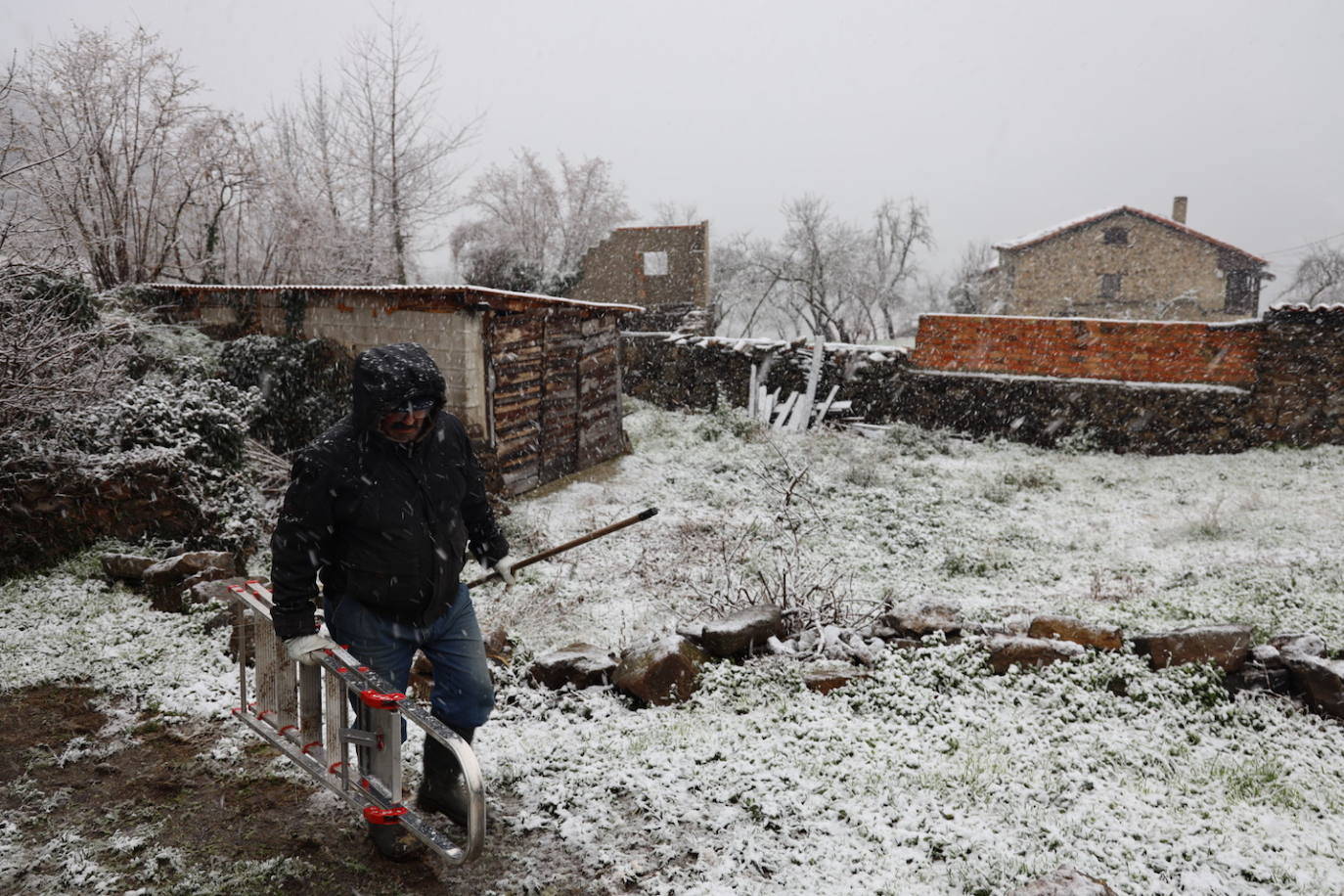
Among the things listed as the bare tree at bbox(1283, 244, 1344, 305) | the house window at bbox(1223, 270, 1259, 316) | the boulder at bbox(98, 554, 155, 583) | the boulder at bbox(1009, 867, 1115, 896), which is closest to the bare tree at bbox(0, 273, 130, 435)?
the boulder at bbox(98, 554, 155, 583)

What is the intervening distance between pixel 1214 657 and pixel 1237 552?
143 inches

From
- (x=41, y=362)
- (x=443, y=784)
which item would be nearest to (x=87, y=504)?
(x=41, y=362)

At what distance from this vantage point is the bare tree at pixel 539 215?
1352 inches

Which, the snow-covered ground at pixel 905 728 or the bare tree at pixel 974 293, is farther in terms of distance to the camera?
the bare tree at pixel 974 293

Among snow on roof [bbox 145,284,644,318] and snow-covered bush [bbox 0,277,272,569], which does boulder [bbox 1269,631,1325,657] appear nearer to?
snow on roof [bbox 145,284,644,318]

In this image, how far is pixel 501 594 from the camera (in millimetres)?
7184

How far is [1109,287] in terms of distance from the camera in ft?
116

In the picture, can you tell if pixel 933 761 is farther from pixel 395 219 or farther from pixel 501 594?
pixel 395 219

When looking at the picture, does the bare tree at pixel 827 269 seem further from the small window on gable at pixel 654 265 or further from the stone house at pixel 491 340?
the stone house at pixel 491 340

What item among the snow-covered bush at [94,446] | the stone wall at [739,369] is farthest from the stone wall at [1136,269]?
the snow-covered bush at [94,446]

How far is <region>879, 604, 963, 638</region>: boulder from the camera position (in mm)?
5453

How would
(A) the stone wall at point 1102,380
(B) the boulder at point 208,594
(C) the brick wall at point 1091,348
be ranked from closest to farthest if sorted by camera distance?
(B) the boulder at point 208,594 < (A) the stone wall at point 1102,380 < (C) the brick wall at point 1091,348

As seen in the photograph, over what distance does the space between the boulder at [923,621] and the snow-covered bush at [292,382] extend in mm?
8375

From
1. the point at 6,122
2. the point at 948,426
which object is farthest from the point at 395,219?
the point at 948,426
